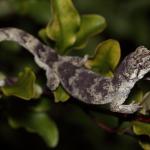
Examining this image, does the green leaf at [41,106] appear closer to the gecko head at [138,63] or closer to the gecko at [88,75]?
the gecko at [88,75]

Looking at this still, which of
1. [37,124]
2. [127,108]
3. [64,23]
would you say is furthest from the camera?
[37,124]

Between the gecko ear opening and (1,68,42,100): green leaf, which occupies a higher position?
(1,68,42,100): green leaf

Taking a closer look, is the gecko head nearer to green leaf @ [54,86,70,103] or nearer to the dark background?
green leaf @ [54,86,70,103]

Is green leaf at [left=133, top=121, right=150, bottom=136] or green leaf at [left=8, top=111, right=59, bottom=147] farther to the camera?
green leaf at [left=8, top=111, right=59, bottom=147]

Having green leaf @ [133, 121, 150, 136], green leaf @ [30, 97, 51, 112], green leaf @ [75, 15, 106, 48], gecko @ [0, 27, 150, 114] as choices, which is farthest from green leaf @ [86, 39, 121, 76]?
green leaf @ [30, 97, 51, 112]

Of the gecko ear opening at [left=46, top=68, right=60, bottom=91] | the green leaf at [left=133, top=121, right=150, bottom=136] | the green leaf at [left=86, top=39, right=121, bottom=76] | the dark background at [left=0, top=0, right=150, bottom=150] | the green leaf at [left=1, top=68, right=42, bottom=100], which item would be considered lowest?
the dark background at [left=0, top=0, right=150, bottom=150]

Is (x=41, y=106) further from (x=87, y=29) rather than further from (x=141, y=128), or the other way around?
→ (x=141, y=128)

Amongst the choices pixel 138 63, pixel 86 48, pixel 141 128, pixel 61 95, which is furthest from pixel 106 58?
pixel 86 48
